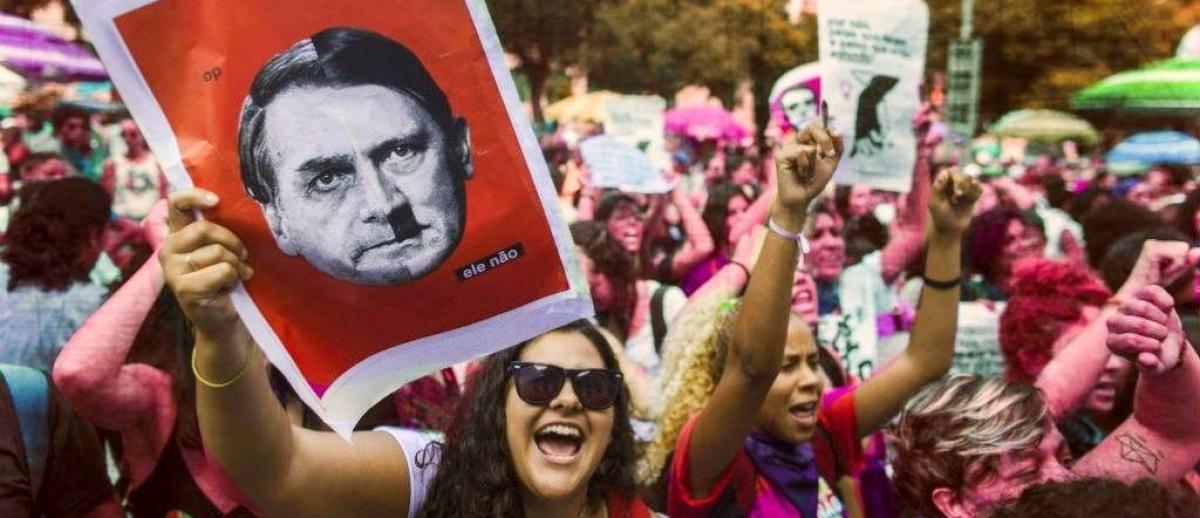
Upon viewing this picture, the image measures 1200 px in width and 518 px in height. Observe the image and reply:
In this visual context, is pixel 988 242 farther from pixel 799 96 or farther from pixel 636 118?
pixel 636 118

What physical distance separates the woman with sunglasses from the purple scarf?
0.53 m

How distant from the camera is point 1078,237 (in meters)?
5.92

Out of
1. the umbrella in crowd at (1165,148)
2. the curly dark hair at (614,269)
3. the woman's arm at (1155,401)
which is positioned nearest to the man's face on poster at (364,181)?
the woman's arm at (1155,401)

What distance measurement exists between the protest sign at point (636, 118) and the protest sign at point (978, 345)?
176 cm

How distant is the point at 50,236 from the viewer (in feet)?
11.1

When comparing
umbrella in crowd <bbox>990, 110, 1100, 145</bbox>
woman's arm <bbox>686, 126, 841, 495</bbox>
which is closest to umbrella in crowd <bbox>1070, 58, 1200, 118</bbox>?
umbrella in crowd <bbox>990, 110, 1100, 145</bbox>

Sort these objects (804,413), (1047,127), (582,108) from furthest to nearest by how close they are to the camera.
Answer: (1047,127)
(582,108)
(804,413)

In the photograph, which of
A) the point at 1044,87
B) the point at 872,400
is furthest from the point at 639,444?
the point at 1044,87

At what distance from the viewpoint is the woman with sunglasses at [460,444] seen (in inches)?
65.2

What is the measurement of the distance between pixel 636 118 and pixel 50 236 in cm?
272

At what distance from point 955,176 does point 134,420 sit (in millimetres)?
1747

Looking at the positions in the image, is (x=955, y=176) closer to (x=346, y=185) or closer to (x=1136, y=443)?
(x=1136, y=443)

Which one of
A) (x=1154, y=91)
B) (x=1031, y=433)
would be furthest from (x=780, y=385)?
(x=1154, y=91)

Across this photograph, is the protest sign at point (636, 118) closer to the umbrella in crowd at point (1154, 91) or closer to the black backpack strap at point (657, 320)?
the black backpack strap at point (657, 320)
